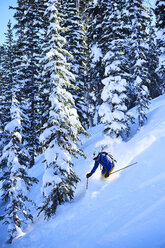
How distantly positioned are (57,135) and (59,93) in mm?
2284

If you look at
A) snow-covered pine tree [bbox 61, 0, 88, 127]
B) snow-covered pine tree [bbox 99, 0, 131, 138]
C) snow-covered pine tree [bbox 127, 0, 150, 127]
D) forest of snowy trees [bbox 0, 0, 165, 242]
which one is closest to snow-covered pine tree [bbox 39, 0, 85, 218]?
forest of snowy trees [bbox 0, 0, 165, 242]

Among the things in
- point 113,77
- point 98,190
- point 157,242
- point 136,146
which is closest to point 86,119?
point 113,77

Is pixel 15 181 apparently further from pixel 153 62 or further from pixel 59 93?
pixel 153 62

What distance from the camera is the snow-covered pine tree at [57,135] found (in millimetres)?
9214

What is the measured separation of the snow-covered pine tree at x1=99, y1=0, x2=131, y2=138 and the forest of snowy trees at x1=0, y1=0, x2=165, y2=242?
0.24 ft

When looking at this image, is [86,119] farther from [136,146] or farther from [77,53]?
[136,146]

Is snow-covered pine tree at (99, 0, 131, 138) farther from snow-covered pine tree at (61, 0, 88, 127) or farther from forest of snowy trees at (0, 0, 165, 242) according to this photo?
snow-covered pine tree at (61, 0, 88, 127)

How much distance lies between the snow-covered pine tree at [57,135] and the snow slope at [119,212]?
75 centimetres

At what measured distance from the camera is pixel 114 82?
45.9 ft

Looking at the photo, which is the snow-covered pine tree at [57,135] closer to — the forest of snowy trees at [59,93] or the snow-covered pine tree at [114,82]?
the forest of snowy trees at [59,93]

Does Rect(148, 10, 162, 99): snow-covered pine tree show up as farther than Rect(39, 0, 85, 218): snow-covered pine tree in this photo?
Yes

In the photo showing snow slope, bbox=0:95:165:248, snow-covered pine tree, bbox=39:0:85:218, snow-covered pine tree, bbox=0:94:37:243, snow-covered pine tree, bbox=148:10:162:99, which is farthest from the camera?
snow-covered pine tree, bbox=148:10:162:99

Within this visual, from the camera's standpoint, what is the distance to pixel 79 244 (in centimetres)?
601

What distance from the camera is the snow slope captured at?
5129 mm
